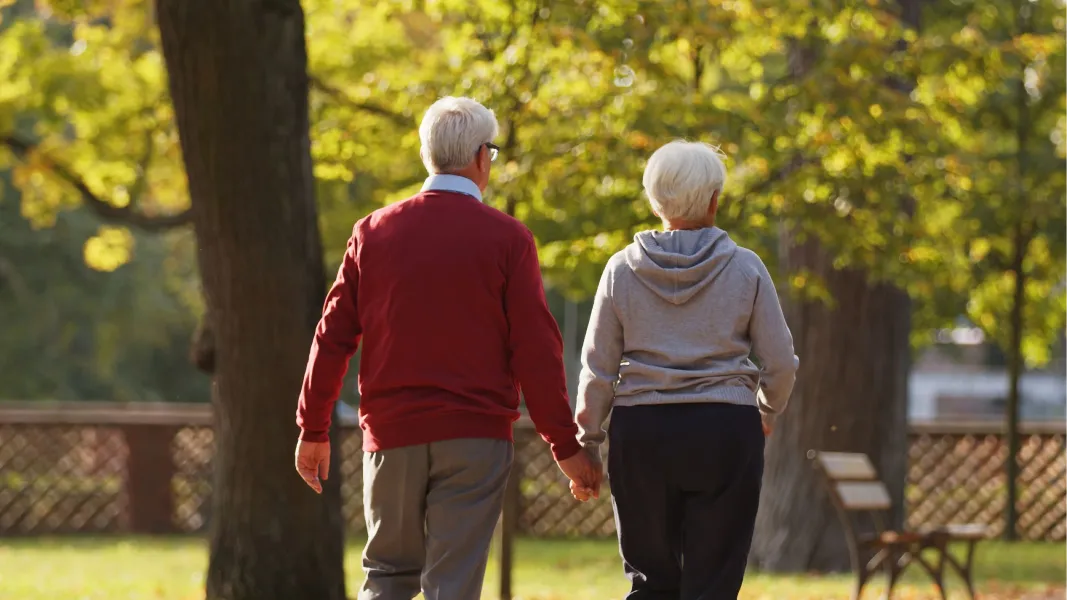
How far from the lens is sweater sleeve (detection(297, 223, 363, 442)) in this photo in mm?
4609

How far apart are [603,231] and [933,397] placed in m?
47.0

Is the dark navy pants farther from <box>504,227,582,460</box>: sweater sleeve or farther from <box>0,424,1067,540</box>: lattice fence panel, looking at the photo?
<box>0,424,1067,540</box>: lattice fence panel

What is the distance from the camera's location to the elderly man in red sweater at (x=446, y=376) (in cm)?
442

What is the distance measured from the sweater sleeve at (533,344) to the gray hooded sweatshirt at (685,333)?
0.76 feet

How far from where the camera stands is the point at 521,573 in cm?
1359

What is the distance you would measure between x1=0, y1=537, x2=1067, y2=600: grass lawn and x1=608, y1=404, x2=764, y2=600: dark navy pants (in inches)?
219

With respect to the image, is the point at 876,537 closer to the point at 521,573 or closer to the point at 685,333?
the point at 521,573

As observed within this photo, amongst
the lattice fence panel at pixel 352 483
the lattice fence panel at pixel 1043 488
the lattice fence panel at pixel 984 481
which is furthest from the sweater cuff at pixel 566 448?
the lattice fence panel at pixel 1043 488

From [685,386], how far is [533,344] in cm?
47

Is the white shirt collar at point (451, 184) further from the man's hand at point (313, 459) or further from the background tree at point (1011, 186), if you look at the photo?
the background tree at point (1011, 186)

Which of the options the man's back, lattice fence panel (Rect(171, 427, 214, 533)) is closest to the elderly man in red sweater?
Answer: the man's back

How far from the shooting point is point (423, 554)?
450cm

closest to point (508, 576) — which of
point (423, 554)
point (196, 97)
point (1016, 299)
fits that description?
point (196, 97)

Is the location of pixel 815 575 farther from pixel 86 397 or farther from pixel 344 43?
pixel 86 397
